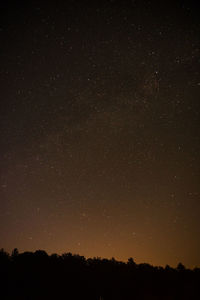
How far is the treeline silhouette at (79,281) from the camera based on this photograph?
33503 millimetres

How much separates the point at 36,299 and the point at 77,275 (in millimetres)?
10931

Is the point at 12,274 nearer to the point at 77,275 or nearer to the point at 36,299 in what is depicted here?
the point at 36,299

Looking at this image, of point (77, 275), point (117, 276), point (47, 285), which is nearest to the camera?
point (47, 285)

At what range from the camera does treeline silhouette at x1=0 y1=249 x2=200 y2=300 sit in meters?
33.5

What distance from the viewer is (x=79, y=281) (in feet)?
131

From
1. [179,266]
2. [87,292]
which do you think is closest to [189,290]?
[87,292]

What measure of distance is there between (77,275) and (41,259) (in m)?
6.52

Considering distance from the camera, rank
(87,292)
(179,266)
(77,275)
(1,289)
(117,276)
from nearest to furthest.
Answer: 1. (1,289)
2. (87,292)
3. (77,275)
4. (117,276)
5. (179,266)

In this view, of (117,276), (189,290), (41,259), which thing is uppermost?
(41,259)

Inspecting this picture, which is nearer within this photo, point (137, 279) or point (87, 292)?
point (87, 292)

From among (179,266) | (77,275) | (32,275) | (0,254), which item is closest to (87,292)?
(77,275)

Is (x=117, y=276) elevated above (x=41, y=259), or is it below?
below

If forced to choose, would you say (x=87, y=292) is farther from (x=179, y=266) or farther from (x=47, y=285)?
(x=179, y=266)

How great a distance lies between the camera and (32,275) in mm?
36156
